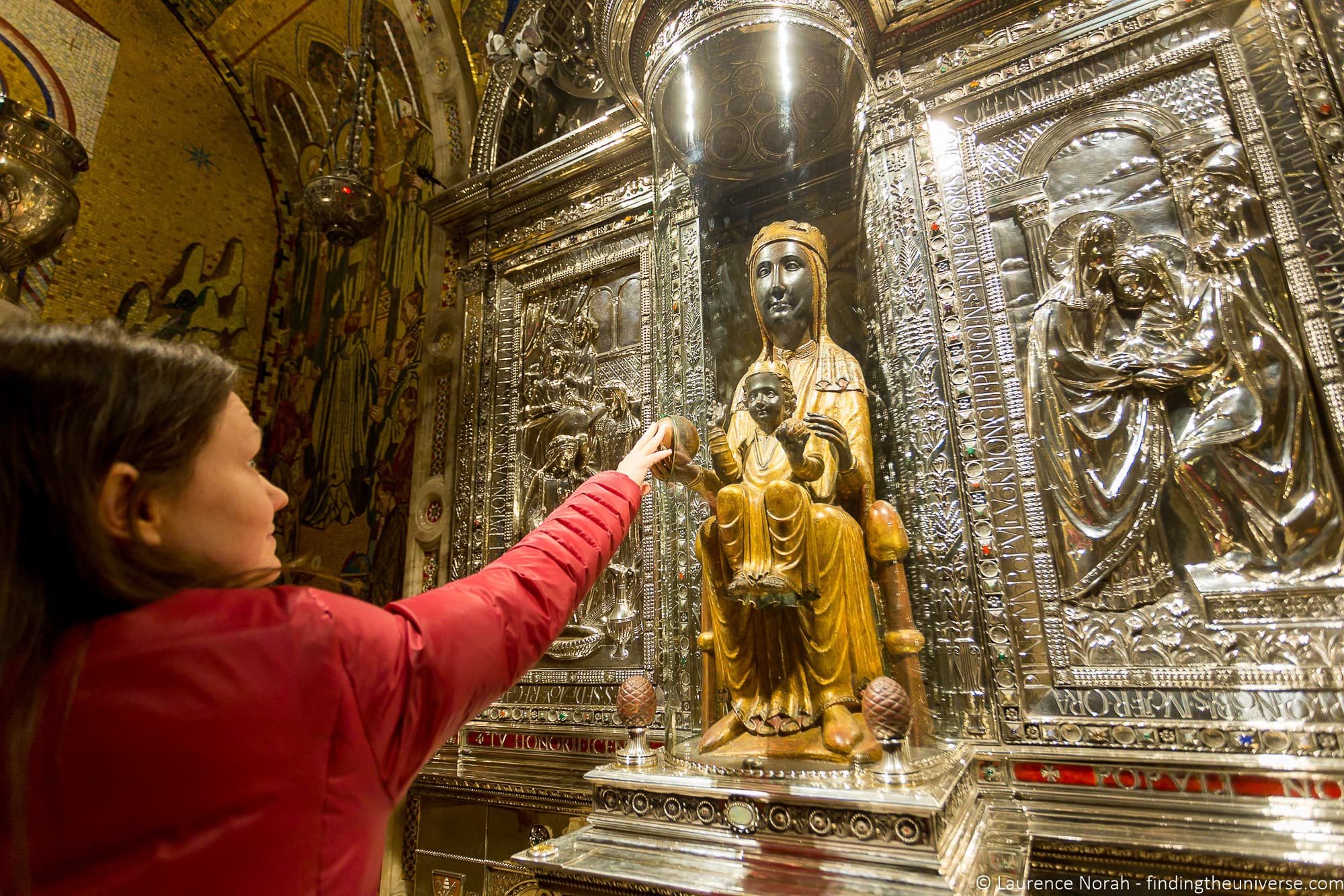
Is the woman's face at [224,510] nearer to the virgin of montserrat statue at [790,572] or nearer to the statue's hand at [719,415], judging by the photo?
the virgin of montserrat statue at [790,572]

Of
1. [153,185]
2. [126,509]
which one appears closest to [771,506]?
[126,509]

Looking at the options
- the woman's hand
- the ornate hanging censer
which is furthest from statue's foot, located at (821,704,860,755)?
the ornate hanging censer

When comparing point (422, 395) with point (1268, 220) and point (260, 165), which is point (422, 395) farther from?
point (1268, 220)

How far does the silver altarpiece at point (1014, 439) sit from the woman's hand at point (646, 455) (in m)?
0.90

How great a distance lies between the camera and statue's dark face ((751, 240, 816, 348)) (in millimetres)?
2939

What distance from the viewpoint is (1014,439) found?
9.14ft

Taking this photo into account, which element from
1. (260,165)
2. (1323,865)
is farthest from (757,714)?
(260,165)

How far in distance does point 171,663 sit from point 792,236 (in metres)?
2.75

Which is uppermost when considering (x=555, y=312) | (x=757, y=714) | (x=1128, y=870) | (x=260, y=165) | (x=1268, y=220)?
(x=260, y=165)

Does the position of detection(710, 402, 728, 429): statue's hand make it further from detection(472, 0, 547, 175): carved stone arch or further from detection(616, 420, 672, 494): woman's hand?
detection(472, 0, 547, 175): carved stone arch

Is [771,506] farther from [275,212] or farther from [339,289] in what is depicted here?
[275,212]

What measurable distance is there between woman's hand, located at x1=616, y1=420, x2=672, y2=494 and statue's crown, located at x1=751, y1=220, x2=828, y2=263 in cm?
129

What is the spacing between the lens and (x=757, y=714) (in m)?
2.34

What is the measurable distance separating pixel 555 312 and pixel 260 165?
483 cm
